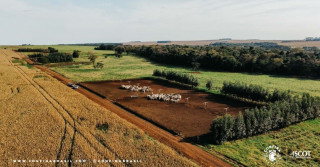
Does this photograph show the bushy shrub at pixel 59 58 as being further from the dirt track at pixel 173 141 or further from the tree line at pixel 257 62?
the dirt track at pixel 173 141

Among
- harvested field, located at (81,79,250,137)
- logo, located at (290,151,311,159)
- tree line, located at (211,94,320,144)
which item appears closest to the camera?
logo, located at (290,151,311,159)

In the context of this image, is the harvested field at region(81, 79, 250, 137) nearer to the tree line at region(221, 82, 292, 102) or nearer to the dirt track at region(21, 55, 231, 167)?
the dirt track at region(21, 55, 231, 167)

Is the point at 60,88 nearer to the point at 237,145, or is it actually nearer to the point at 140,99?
the point at 140,99

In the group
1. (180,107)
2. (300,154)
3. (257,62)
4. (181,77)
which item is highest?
(257,62)

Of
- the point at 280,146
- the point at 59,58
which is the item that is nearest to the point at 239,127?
the point at 280,146

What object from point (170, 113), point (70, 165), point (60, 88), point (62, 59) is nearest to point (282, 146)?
point (170, 113)

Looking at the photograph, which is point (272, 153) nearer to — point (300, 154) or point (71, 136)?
point (300, 154)

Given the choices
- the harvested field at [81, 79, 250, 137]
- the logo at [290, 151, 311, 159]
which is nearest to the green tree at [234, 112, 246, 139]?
the harvested field at [81, 79, 250, 137]
